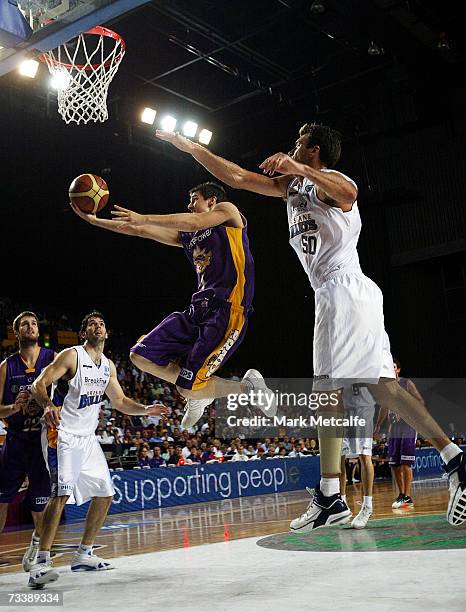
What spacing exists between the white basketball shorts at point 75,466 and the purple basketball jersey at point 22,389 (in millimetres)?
330

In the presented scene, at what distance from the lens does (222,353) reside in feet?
16.6

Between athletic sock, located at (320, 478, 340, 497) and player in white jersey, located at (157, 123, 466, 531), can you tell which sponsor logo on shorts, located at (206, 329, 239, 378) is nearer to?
player in white jersey, located at (157, 123, 466, 531)

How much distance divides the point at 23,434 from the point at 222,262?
2389 millimetres

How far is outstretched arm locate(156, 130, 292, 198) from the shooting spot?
3764 mm

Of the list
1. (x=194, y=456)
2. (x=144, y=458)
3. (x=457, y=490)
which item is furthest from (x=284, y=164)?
(x=194, y=456)

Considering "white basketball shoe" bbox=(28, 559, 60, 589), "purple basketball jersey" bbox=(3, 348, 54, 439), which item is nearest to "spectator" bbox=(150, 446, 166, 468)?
"purple basketball jersey" bbox=(3, 348, 54, 439)

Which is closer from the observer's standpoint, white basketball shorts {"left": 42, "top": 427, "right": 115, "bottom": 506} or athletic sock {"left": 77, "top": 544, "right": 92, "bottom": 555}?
white basketball shorts {"left": 42, "top": 427, "right": 115, "bottom": 506}

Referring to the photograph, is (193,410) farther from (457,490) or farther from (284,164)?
(284,164)

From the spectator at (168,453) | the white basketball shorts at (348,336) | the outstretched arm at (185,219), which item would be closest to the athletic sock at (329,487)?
the white basketball shorts at (348,336)

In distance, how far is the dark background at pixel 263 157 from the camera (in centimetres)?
1448

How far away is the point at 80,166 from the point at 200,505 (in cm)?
817

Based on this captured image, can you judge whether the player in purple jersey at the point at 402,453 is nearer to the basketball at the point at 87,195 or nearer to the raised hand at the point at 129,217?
the basketball at the point at 87,195

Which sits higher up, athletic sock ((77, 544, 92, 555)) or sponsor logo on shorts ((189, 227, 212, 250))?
sponsor logo on shorts ((189, 227, 212, 250))

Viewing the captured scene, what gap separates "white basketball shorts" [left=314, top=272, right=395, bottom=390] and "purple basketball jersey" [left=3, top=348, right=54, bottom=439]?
3.04m
